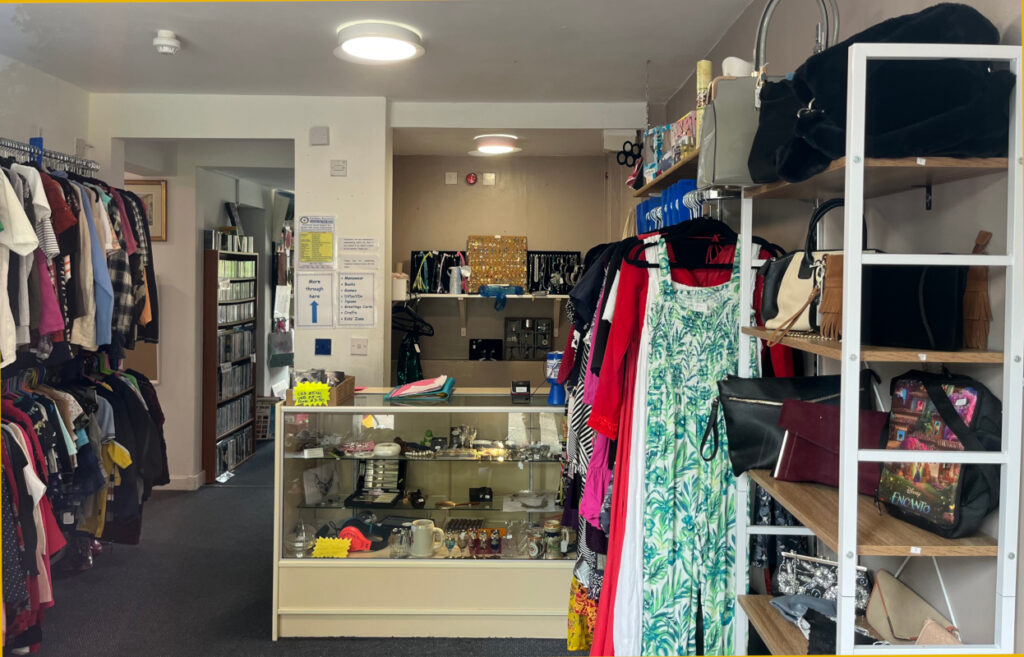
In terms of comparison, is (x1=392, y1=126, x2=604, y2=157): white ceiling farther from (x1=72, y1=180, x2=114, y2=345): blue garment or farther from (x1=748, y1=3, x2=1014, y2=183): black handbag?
(x1=748, y1=3, x2=1014, y2=183): black handbag

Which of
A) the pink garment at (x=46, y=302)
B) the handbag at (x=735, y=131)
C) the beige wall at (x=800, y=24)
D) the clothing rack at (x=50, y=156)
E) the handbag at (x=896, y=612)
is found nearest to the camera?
the beige wall at (x=800, y=24)

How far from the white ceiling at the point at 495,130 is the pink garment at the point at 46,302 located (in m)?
2.47

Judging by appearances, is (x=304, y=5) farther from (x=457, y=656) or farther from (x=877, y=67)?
(x=457, y=656)

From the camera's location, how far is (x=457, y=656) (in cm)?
333

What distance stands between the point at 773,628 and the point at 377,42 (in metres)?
2.85

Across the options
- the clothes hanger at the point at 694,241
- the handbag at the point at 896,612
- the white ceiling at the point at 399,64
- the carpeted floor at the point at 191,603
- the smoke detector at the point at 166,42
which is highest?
the white ceiling at the point at 399,64

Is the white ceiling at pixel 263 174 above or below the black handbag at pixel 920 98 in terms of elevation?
above

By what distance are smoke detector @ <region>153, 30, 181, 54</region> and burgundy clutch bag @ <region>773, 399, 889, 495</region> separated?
10.3ft

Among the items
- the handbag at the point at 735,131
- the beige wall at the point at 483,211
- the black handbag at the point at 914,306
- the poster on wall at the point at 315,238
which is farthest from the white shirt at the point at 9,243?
the beige wall at the point at 483,211

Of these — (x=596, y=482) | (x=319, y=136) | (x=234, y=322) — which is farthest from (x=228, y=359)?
(x=596, y=482)

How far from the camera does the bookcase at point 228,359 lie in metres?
6.23

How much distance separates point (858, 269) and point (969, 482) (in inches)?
19.2

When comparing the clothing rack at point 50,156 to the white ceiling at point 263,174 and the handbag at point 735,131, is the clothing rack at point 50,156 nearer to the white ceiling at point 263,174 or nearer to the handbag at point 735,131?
the white ceiling at point 263,174

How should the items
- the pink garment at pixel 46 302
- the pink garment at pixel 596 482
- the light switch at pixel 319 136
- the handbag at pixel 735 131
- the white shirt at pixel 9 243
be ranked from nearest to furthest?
the handbag at pixel 735 131 < the pink garment at pixel 596 482 < the white shirt at pixel 9 243 < the pink garment at pixel 46 302 < the light switch at pixel 319 136
